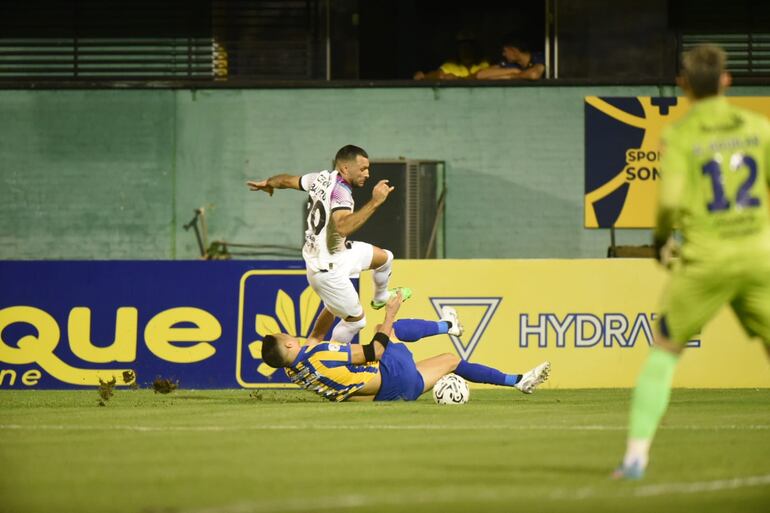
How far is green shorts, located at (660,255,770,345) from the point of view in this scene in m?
7.03

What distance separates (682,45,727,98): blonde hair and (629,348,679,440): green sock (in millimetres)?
1393

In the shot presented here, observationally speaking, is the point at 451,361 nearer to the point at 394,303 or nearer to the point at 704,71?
the point at 394,303

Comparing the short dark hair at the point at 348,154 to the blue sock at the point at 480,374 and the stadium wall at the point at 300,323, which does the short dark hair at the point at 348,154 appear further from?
the stadium wall at the point at 300,323

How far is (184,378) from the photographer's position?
1673cm

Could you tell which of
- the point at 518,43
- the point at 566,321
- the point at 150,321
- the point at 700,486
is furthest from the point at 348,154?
the point at 518,43

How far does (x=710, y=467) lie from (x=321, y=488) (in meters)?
2.30

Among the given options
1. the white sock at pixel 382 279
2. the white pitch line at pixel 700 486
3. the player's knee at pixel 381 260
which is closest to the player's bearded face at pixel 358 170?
the player's knee at pixel 381 260

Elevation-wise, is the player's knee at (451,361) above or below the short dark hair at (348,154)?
below

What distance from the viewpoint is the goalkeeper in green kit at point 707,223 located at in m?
7.02

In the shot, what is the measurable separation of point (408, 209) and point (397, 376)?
8.12m

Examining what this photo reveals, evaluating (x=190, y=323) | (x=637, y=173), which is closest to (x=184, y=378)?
(x=190, y=323)

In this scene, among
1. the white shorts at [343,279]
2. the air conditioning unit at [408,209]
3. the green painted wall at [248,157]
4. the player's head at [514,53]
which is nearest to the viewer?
the white shorts at [343,279]

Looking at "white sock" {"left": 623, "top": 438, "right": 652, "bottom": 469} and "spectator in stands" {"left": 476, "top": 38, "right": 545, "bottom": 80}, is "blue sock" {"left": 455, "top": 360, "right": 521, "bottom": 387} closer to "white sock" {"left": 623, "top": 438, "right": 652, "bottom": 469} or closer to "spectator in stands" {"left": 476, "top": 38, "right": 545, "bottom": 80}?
"white sock" {"left": 623, "top": 438, "right": 652, "bottom": 469}

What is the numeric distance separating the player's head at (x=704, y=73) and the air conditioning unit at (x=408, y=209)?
528 inches
